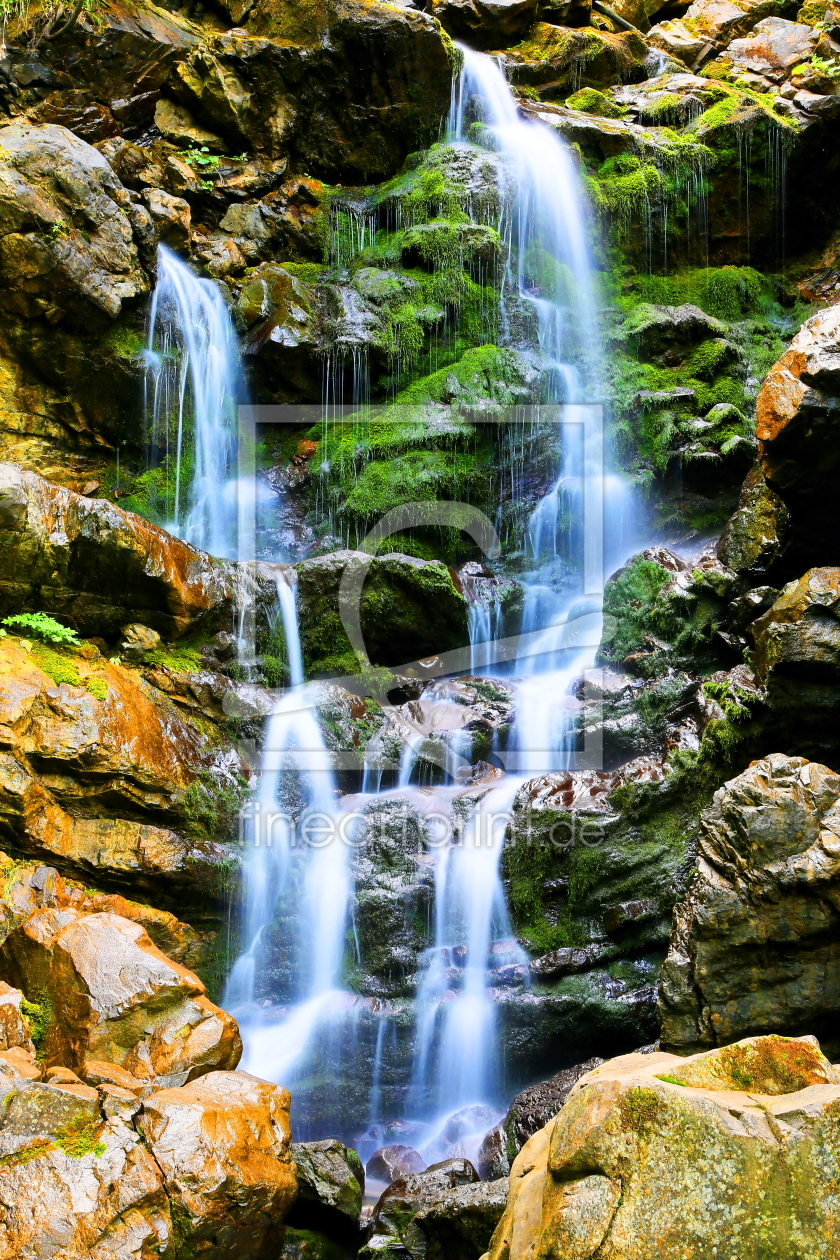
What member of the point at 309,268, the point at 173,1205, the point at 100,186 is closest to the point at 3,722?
the point at 173,1205

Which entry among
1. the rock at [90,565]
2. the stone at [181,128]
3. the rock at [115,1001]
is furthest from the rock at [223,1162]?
the stone at [181,128]

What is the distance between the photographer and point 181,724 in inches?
318

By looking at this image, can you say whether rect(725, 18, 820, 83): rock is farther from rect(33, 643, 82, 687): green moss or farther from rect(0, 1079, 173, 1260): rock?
rect(0, 1079, 173, 1260): rock

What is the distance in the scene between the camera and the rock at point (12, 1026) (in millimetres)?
4730

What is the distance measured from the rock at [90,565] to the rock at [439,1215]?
542 cm

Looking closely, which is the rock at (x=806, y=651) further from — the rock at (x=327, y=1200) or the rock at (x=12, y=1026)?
the rock at (x=12, y=1026)

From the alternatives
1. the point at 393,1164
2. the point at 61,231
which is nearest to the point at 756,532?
the point at 393,1164

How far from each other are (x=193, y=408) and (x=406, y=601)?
14.7ft

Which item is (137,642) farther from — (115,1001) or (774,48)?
(774,48)

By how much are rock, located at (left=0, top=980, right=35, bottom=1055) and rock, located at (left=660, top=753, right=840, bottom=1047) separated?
360 centimetres

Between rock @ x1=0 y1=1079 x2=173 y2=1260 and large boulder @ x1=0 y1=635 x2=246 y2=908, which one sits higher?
large boulder @ x1=0 y1=635 x2=246 y2=908

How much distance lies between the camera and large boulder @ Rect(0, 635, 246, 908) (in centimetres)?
666

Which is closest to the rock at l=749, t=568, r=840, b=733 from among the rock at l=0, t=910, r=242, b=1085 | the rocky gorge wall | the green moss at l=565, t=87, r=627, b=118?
the rocky gorge wall

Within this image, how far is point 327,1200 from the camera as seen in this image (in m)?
5.07
